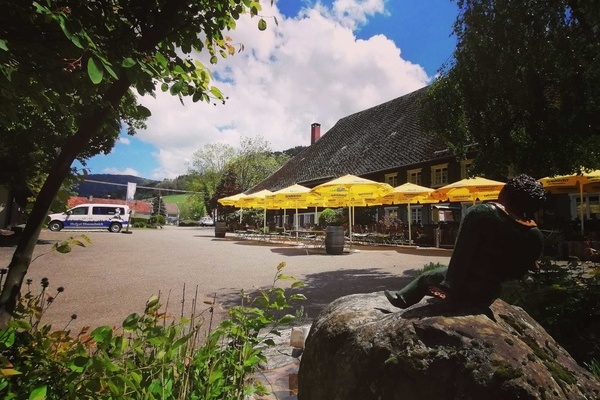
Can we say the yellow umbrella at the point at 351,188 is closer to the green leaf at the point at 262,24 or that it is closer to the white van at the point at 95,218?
the green leaf at the point at 262,24

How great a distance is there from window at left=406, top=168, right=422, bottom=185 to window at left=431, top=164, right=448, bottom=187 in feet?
3.10

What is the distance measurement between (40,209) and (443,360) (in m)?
2.05

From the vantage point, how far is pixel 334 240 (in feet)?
44.8

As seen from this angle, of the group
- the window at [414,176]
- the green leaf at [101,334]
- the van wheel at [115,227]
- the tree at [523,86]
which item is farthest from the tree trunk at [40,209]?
the van wheel at [115,227]

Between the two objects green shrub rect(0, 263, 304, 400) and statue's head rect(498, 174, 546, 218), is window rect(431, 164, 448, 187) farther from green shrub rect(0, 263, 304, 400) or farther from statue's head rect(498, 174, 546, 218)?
green shrub rect(0, 263, 304, 400)

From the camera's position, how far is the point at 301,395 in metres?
2.28

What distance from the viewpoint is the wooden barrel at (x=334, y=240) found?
44.8ft

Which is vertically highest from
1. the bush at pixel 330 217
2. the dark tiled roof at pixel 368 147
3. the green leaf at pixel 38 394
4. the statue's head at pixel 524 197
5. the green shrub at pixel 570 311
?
the dark tiled roof at pixel 368 147

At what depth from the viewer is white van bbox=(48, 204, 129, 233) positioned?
1115 inches

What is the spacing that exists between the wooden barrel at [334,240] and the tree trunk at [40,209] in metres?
11.9

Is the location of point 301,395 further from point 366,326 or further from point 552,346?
point 552,346

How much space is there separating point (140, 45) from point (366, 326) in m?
1.99

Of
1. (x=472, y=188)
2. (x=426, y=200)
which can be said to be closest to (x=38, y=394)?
(x=472, y=188)

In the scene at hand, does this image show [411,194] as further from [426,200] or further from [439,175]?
[439,175]
